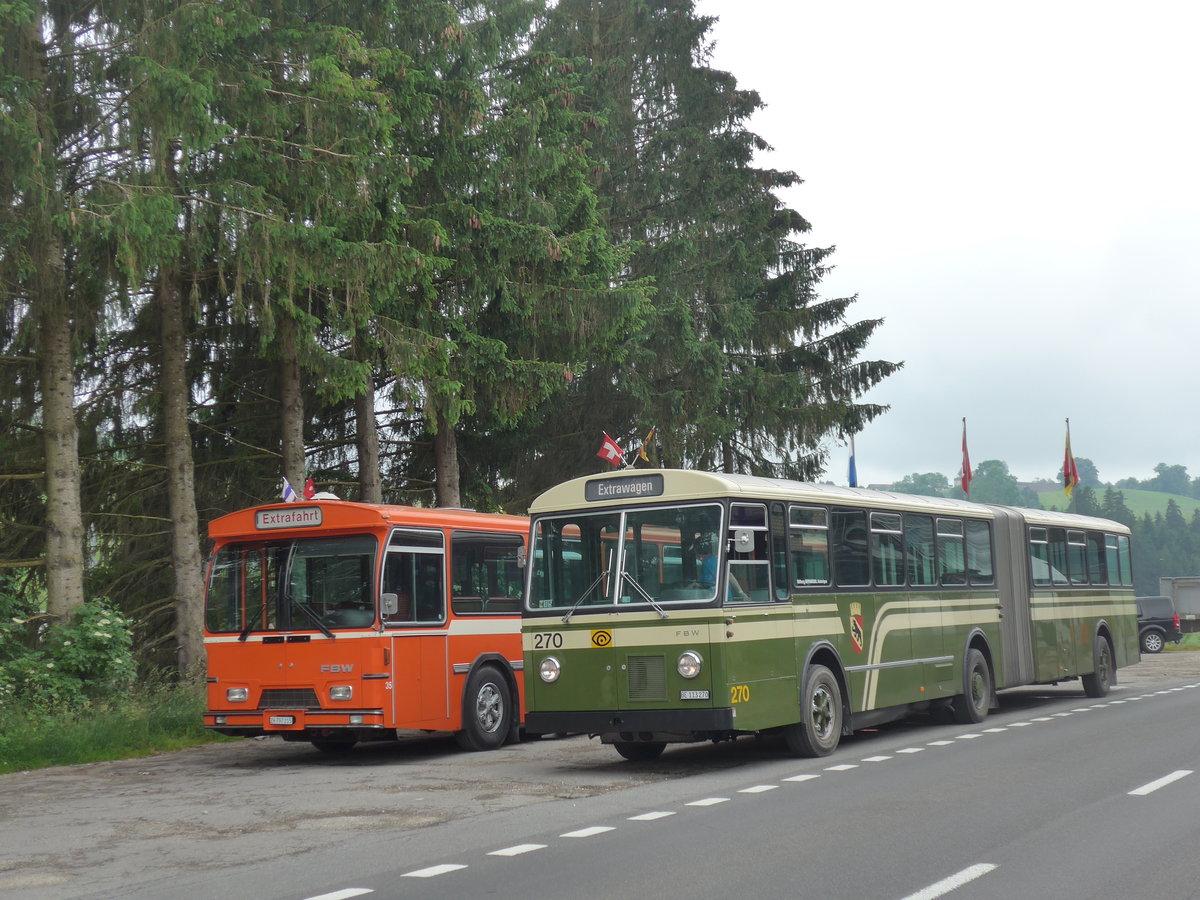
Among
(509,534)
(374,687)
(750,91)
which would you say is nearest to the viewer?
(374,687)

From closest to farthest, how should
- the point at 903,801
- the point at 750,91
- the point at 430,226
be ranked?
the point at 903,801
the point at 430,226
the point at 750,91

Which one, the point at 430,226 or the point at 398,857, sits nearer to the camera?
the point at 398,857

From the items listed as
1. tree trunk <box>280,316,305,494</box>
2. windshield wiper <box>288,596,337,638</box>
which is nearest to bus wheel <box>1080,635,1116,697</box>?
tree trunk <box>280,316,305,494</box>

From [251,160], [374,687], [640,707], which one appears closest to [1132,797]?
[640,707]

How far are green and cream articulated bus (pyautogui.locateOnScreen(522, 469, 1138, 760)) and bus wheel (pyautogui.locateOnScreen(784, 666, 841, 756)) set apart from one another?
0.06 ft

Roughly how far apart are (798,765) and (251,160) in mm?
11032

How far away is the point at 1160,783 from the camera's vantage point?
1179 centimetres

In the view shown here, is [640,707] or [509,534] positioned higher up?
[509,534]

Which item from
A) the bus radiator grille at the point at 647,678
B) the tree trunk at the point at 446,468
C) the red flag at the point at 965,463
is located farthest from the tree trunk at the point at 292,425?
the red flag at the point at 965,463

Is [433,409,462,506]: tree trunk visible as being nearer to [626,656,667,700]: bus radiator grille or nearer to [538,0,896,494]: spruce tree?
[538,0,896,494]: spruce tree

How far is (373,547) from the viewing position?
15.6 metres

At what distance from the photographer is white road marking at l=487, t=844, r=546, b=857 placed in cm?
892

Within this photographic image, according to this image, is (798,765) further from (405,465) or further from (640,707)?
(405,465)

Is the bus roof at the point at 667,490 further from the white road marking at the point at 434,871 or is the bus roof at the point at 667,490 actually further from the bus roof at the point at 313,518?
the white road marking at the point at 434,871
